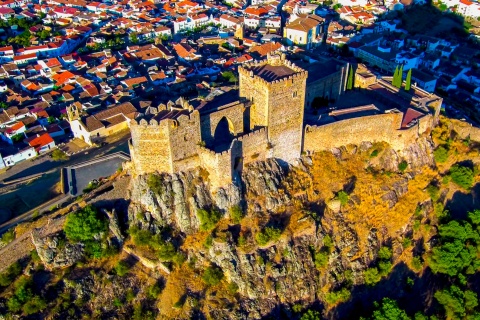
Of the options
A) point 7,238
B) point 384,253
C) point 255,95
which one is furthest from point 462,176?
point 7,238

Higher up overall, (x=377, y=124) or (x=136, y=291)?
(x=377, y=124)

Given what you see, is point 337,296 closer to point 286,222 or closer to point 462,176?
point 286,222

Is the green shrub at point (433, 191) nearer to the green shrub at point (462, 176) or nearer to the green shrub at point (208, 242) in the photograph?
the green shrub at point (462, 176)

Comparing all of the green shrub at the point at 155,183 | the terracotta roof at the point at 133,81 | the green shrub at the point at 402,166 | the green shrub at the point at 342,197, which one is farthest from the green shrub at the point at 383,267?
the terracotta roof at the point at 133,81

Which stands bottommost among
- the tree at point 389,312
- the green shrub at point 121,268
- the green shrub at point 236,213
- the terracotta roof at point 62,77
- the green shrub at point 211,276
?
the tree at point 389,312

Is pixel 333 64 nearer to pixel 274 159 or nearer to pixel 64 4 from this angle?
pixel 274 159

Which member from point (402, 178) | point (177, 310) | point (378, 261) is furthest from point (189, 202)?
point (402, 178)
